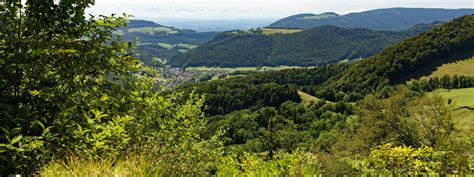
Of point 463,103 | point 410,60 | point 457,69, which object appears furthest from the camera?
point 410,60

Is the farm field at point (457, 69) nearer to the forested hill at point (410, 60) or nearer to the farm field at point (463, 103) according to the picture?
Answer: the forested hill at point (410, 60)

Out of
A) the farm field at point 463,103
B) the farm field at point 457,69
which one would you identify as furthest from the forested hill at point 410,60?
the farm field at point 463,103

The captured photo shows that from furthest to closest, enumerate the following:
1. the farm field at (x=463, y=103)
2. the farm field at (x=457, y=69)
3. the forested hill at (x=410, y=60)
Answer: the forested hill at (x=410, y=60)
the farm field at (x=457, y=69)
the farm field at (x=463, y=103)

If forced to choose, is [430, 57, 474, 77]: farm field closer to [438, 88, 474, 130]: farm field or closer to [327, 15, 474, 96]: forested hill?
[327, 15, 474, 96]: forested hill

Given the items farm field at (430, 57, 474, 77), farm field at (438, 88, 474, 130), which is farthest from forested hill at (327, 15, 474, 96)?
farm field at (438, 88, 474, 130)

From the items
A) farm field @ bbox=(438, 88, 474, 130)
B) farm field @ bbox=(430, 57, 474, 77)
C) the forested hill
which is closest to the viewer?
farm field @ bbox=(438, 88, 474, 130)

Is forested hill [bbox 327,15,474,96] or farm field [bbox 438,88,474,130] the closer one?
farm field [bbox 438,88,474,130]

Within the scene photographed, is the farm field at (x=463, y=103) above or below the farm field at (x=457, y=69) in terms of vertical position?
below

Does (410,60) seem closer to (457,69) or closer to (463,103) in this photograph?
(457,69)

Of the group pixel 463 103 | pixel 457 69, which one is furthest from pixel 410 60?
pixel 463 103
